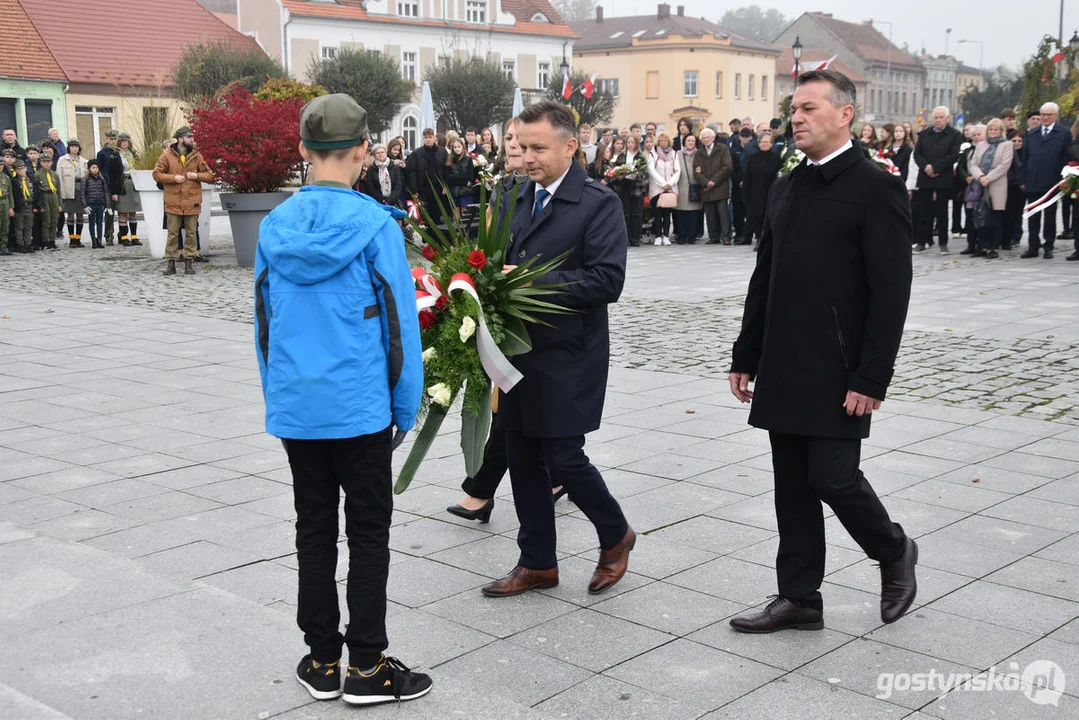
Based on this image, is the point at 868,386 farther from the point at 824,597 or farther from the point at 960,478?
the point at 960,478

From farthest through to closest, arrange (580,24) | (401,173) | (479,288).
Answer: (580,24)
(401,173)
(479,288)

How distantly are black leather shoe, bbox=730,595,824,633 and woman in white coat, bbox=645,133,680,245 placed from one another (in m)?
17.0

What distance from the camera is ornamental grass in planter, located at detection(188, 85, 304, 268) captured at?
17.6m

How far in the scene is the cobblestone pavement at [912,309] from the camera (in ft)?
29.6

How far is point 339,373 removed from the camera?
3.67 m

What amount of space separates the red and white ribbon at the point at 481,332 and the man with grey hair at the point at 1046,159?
14435 millimetres

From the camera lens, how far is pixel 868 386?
407cm

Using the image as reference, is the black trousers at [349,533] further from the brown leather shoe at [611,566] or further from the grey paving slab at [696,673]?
the brown leather shoe at [611,566]

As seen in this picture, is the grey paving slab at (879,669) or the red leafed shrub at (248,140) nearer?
the grey paving slab at (879,669)

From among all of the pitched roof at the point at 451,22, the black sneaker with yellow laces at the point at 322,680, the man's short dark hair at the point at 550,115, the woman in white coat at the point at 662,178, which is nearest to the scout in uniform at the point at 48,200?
the woman in white coat at the point at 662,178

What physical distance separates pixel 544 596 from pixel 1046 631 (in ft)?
6.01

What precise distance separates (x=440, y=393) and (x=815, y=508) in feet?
4.70

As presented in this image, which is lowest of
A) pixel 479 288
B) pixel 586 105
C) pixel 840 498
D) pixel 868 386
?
pixel 840 498

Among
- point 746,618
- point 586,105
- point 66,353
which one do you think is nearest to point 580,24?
point 586,105
